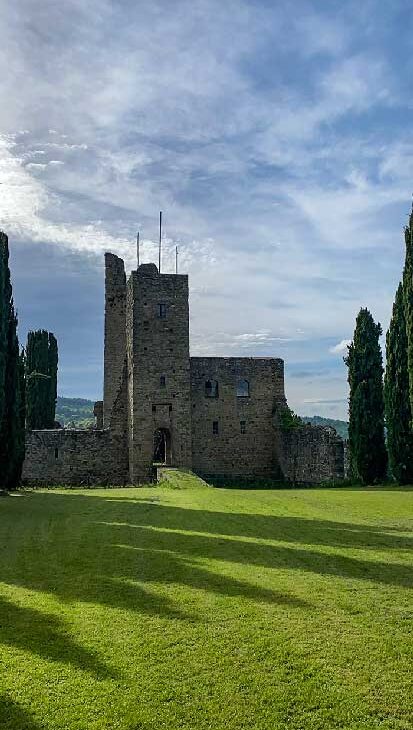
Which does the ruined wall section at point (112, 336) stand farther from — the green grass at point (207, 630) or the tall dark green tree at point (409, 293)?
the green grass at point (207, 630)

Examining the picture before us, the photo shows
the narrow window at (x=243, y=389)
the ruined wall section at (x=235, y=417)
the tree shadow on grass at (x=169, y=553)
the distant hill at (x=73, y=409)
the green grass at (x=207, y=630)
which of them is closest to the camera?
the green grass at (x=207, y=630)

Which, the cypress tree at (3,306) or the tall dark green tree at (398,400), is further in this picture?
the tall dark green tree at (398,400)

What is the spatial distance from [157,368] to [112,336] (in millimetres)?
6367

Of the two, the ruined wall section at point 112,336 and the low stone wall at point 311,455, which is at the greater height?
the ruined wall section at point 112,336

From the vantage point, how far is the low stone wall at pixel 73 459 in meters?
30.0

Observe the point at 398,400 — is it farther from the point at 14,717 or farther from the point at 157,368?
the point at 14,717

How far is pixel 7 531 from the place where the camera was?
1062cm

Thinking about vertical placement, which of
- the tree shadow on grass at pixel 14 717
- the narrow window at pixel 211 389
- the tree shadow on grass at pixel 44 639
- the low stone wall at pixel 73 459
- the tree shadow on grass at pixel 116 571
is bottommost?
the tree shadow on grass at pixel 14 717

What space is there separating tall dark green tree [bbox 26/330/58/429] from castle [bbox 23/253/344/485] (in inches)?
388

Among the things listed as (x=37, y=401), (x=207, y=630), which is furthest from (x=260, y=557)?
(x=37, y=401)

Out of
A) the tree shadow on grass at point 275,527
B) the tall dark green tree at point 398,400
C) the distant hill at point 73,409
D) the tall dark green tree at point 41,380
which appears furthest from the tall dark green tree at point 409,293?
the distant hill at point 73,409

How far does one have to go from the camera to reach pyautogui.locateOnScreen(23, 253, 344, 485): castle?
1154 inches

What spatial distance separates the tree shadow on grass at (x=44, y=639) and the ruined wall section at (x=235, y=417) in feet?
85.7

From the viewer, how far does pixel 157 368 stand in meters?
29.7
